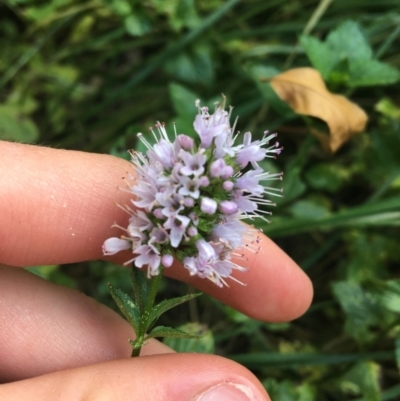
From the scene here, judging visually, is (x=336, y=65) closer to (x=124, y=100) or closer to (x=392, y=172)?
(x=392, y=172)

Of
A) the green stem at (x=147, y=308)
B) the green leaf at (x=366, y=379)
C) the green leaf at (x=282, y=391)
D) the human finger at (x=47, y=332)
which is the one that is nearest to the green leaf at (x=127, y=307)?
the green stem at (x=147, y=308)

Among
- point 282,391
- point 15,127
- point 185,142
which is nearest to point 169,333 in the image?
point 185,142

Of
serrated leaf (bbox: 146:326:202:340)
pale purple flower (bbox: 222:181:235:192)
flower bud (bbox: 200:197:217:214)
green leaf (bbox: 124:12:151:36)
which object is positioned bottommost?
serrated leaf (bbox: 146:326:202:340)

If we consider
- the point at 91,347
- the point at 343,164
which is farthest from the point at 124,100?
the point at 91,347

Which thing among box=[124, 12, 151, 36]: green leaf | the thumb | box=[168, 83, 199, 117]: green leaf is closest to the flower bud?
the thumb

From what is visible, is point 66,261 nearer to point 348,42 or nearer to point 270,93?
point 270,93

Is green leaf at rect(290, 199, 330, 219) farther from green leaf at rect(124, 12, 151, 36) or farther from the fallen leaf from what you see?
green leaf at rect(124, 12, 151, 36)
